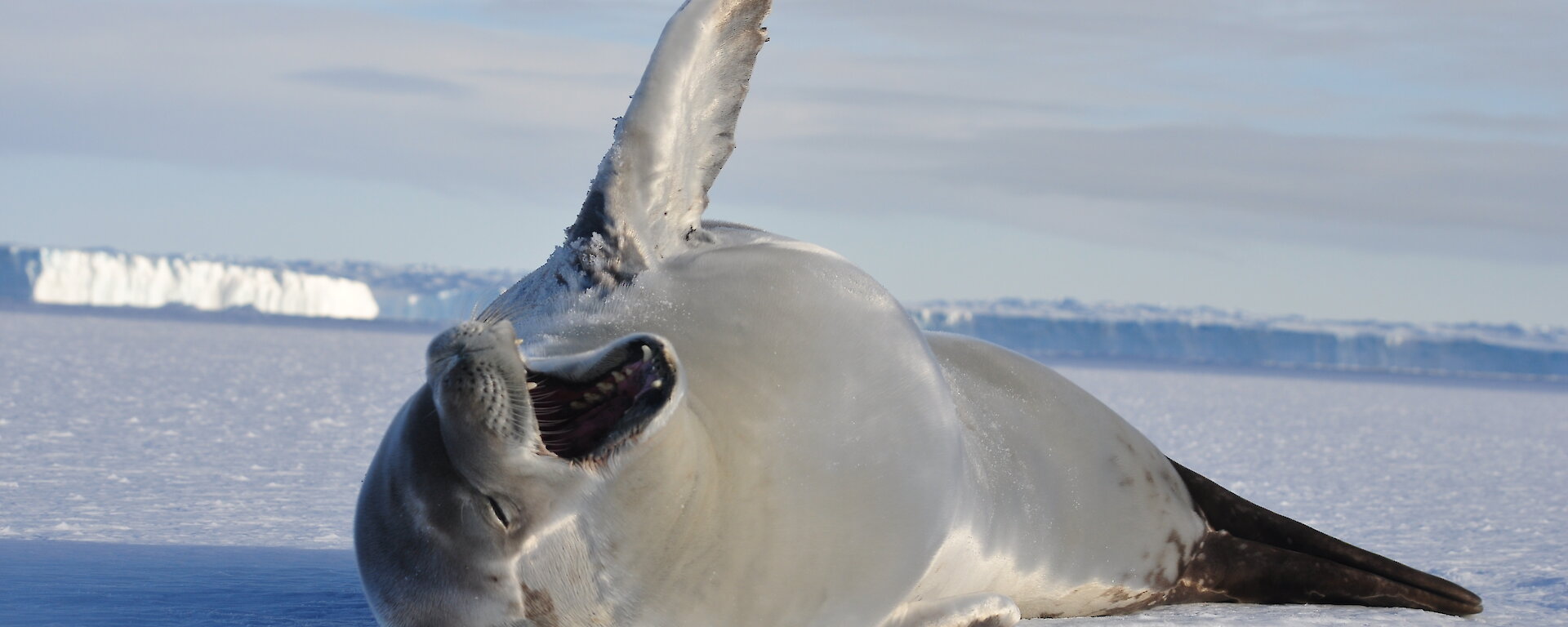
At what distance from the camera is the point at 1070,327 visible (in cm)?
4881

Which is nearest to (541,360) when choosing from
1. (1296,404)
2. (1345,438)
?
(1345,438)

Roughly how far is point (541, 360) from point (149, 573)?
207 centimetres

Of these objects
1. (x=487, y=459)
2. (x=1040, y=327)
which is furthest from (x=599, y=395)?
(x=1040, y=327)

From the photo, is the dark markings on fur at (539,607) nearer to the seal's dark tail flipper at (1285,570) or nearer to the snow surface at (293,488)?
the snow surface at (293,488)

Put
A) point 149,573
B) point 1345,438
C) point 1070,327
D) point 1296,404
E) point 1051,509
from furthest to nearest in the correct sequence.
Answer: point 1070,327 → point 1296,404 → point 1345,438 → point 149,573 → point 1051,509

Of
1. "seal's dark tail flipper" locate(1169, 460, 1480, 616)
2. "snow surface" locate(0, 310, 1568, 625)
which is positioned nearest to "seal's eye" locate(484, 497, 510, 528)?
"snow surface" locate(0, 310, 1568, 625)

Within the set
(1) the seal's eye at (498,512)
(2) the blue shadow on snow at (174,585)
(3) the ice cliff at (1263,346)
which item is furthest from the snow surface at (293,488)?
(3) the ice cliff at (1263,346)

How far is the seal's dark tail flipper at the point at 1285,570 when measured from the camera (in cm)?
342

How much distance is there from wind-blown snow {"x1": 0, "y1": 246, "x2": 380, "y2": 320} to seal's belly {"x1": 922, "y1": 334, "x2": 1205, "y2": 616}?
51.0 meters

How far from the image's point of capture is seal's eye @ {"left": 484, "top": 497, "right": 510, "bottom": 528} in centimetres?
178

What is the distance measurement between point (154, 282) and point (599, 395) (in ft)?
177

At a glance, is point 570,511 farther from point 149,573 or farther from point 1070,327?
point 1070,327

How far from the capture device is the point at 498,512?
1.78m

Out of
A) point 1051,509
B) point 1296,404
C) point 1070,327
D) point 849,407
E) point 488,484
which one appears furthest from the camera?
point 1070,327
